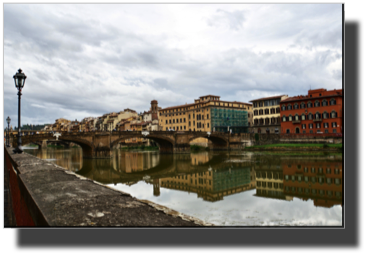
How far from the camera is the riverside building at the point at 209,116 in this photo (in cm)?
7466

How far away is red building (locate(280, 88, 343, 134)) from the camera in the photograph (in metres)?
52.1

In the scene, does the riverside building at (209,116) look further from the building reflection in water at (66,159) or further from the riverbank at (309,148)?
the building reflection in water at (66,159)

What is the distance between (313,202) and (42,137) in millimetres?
40948

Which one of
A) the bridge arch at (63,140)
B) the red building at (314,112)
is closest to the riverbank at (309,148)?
the red building at (314,112)

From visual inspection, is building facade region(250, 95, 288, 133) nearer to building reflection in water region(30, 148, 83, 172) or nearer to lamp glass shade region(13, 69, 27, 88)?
building reflection in water region(30, 148, 83, 172)

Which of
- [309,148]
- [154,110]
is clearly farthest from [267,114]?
[154,110]

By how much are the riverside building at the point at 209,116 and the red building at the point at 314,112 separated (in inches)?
652

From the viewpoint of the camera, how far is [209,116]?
74.4 m

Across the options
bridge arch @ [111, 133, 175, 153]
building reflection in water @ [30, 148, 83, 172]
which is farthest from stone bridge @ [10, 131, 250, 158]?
building reflection in water @ [30, 148, 83, 172]

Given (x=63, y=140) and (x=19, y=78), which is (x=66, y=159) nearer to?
(x=63, y=140)
